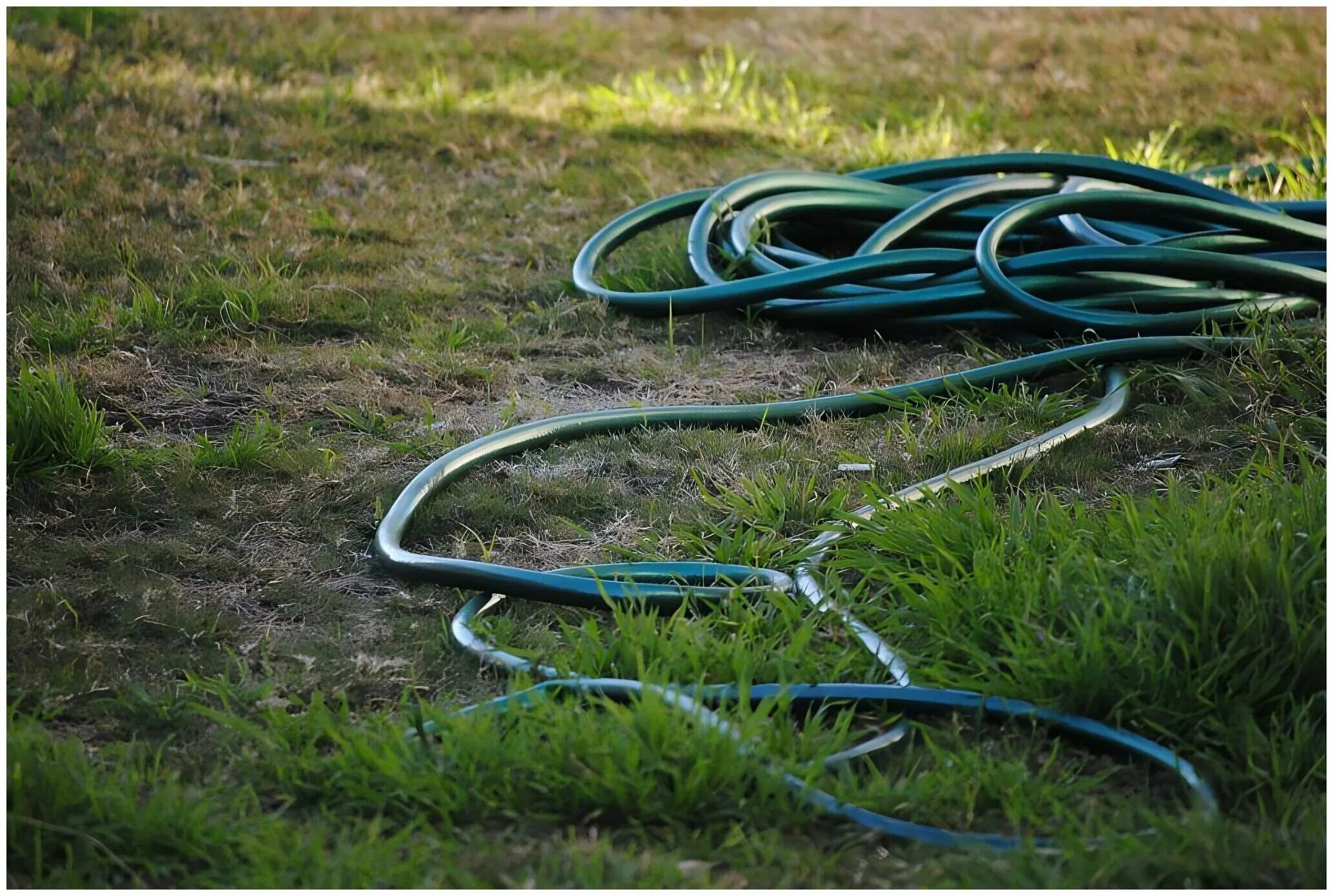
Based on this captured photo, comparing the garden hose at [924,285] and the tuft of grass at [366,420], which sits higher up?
the garden hose at [924,285]

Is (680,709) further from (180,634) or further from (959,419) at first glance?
(959,419)

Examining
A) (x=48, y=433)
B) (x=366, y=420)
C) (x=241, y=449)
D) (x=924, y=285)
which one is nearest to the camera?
(x=48, y=433)

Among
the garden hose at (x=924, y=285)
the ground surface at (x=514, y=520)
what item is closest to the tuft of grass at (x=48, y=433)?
the ground surface at (x=514, y=520)

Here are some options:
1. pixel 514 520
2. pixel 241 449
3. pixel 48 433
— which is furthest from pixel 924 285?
pixel 48 433

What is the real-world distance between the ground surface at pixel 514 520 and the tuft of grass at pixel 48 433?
0.01 m

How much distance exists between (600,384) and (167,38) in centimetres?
353

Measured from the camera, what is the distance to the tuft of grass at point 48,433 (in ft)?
9.87

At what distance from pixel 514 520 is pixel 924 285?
1.66 m

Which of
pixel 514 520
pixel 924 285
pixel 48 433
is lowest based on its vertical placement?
pixel 514 520

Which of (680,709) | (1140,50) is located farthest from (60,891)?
(1140,50)

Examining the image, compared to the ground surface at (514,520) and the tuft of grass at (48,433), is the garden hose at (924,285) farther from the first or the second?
the tuft of grass at (48,433)

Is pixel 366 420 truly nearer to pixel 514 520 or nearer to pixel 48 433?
pixel 514 520

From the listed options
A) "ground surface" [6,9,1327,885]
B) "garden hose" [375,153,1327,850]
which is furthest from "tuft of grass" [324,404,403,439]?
"garden hose" [375,153,1327,850]

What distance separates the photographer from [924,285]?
13.3 ft
